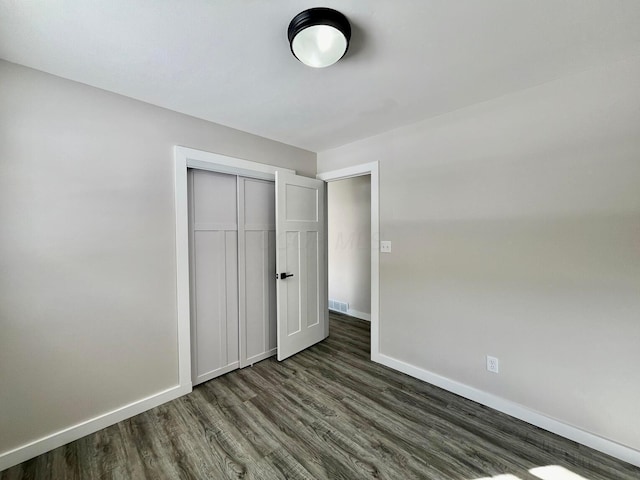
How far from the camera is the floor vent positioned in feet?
14.6

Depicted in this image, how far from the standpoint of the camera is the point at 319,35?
126 centimetres

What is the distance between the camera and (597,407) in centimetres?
164

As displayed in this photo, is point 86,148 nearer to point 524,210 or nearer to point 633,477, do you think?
point 524,210

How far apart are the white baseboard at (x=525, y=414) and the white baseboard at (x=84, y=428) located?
205 centimetres

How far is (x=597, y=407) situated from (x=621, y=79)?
79.8 inches

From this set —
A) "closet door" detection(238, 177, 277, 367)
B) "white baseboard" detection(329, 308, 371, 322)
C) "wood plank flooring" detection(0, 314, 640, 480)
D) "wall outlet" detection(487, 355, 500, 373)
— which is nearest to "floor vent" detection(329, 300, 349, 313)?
"white baseboard" detection(329, 308, 371, 322)

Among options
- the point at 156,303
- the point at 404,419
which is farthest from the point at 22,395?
the point at 404,419

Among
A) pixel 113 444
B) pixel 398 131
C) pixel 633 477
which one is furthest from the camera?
pixel 398 131

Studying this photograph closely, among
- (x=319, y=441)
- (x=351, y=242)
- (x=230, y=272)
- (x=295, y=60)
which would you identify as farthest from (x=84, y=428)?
(x=351, y=242)

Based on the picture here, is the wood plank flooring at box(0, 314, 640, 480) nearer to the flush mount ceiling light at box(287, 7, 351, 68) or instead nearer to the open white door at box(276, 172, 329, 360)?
the open white door at box(276, 172, 329, 360)

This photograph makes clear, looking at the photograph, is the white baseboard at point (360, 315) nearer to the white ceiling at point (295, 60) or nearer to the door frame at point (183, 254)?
the door frame at point (183, 254)

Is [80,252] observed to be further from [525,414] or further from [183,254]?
[525,414]

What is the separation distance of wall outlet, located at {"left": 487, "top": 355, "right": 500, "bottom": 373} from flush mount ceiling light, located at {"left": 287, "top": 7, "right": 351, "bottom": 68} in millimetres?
2366

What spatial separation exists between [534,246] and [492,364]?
96 cm
